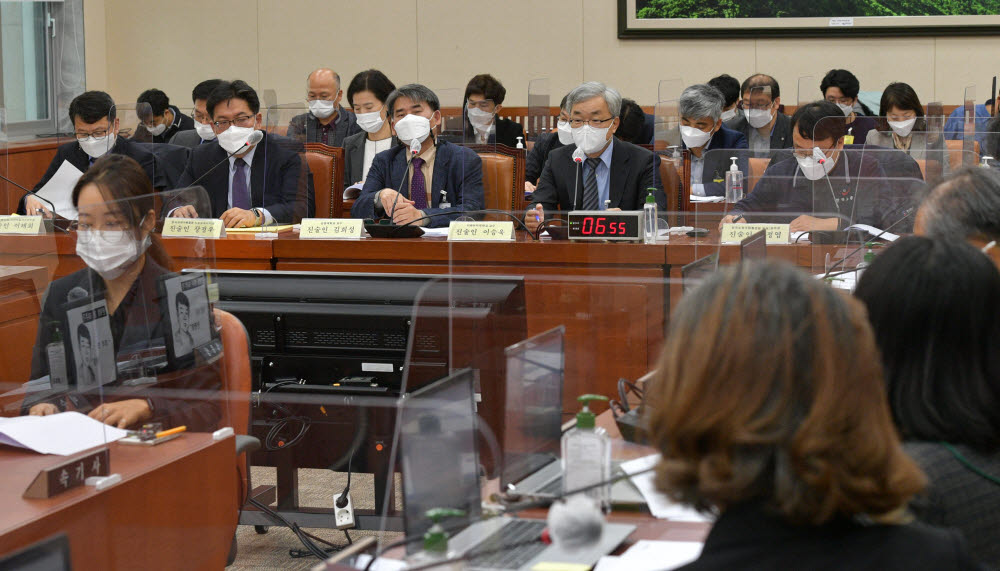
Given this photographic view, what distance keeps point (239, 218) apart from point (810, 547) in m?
3.58

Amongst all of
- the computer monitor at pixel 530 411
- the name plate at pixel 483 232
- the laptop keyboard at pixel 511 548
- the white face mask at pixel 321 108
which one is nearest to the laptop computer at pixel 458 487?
the laptop keyboard at pixel 511 548

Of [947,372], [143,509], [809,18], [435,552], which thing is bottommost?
[143,509]

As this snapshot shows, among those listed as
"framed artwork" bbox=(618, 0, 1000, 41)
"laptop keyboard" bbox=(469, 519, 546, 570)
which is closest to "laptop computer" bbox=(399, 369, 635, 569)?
"laptop keyboard" bbox=(469, 519, 546, 570)

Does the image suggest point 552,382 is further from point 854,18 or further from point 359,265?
point 854,18

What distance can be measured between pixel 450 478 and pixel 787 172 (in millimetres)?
2959

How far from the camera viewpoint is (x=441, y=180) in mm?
4418

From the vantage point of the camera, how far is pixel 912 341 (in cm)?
128

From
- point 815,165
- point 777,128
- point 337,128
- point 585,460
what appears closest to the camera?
point 585,460

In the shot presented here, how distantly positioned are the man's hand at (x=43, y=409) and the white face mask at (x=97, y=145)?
3.08 metres

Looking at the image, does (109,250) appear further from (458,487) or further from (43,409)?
(458,487)

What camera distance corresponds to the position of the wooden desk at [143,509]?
180 centimetres

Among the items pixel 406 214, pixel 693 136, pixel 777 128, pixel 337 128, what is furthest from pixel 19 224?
pixel 777 128

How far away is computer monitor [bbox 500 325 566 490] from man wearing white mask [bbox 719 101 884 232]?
1.36 m

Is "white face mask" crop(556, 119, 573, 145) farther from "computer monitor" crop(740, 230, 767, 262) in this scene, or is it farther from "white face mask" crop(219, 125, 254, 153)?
"computer monitor" crop(740, 230, 767, 262)
